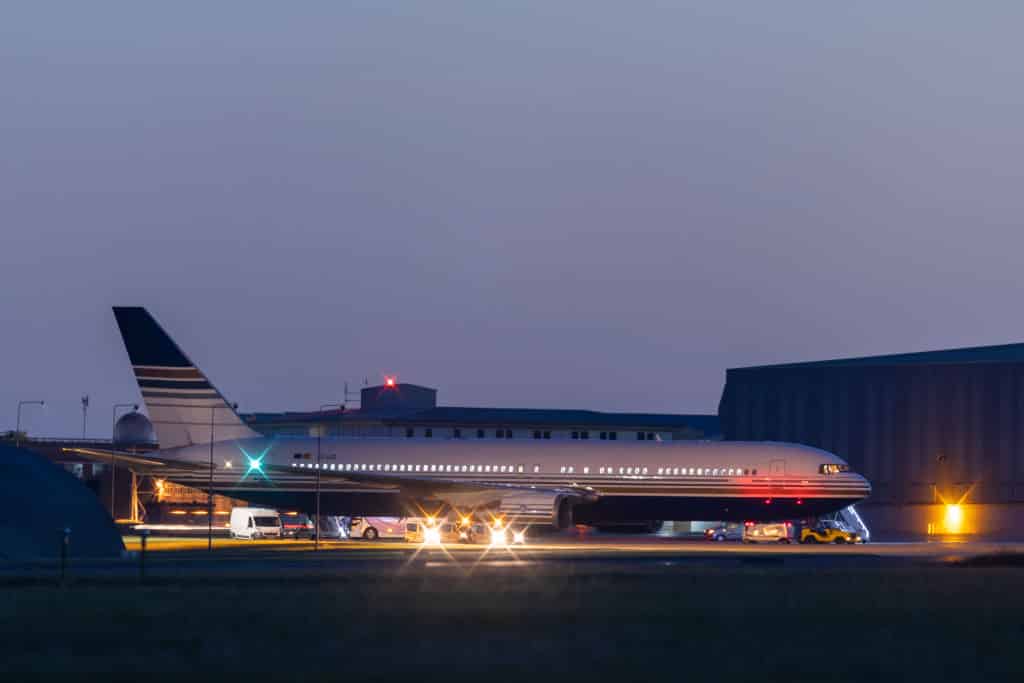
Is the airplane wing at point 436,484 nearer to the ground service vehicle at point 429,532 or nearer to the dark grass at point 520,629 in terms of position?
the ground service vehicle at point 429,532

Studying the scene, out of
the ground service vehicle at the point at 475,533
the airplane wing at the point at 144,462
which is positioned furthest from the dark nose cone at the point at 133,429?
the ground service vehicle at the point at 475,533

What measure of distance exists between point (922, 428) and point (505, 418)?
5140cm

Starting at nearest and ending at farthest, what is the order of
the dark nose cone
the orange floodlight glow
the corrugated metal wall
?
the orange floodlight glow → the corrugated metal wall → the dark nose cone

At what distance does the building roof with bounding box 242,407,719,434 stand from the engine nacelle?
259 ft

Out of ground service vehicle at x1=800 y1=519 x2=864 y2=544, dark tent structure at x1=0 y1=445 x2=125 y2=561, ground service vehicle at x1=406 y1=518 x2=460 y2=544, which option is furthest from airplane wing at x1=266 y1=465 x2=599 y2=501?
dark tent structure at x1=0 y1=445 x2=125 y2=561

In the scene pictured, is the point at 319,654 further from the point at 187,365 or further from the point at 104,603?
the point at 187,365

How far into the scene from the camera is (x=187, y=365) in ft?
291

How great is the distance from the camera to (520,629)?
29875mm

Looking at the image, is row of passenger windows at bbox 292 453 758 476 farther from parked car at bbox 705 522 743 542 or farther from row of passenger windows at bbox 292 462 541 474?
parked car at bbox 705 522 743 542

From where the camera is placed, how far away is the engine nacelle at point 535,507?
79.6 m

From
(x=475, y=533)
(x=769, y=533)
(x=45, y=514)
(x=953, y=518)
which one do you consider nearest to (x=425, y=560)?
(x=45, y=514)

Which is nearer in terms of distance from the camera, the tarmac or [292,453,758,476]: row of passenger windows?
the tarmac

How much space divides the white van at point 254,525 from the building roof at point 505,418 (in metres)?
60.2

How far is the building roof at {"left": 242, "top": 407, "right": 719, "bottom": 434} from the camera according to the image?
534ft
